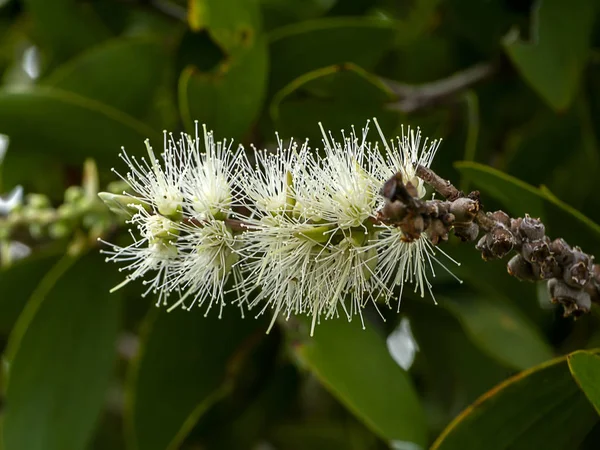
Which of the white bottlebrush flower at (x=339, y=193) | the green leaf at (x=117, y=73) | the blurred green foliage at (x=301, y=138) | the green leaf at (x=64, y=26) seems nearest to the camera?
the white bottlebrush flower at (x=339, y=193)

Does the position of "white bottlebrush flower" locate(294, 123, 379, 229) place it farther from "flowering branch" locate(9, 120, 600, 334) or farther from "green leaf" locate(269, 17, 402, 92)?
"green leaf" locate(269, 17, 402, 92)

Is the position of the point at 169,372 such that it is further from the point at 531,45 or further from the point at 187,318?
the point at 531,45

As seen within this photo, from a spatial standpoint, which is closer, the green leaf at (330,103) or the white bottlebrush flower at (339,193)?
the white bottlebrush flower at (339,193)

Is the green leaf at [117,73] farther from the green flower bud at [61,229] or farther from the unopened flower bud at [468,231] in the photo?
the unopened flower bud at [468,231]

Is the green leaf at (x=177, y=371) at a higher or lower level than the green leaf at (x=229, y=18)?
lower

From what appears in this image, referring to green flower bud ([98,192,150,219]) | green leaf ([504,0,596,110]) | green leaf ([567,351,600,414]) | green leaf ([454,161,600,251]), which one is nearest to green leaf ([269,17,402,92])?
green leaf ([504,0,596,110])

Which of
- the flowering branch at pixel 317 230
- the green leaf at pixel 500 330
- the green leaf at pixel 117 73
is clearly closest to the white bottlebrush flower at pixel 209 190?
the flowering branch at pixel 317 230

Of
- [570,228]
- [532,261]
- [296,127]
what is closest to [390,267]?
[532,261]
